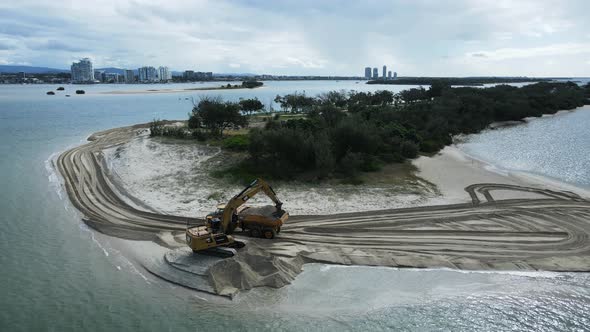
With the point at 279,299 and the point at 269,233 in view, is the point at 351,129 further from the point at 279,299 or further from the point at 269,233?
the point at 279,299

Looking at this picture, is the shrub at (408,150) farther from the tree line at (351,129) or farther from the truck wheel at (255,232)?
the truck wheel at (255,232)

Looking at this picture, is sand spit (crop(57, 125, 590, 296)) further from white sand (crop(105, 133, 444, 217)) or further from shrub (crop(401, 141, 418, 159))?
shrub (crop(401, 141, 418, 159))

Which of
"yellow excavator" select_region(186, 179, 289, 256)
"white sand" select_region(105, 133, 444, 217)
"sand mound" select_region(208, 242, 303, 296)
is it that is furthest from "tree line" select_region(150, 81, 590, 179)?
"sand mound" select_region(208, 242, 303, 296)

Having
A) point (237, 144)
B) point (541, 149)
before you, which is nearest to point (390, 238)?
point (237, 144)

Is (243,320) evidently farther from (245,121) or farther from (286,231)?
(245,121)

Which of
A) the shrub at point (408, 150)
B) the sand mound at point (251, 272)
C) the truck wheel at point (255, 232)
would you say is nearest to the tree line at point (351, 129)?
the shrub at point (408, 150)
